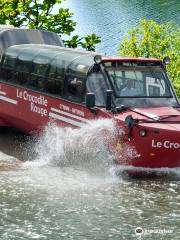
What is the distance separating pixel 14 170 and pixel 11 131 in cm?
500

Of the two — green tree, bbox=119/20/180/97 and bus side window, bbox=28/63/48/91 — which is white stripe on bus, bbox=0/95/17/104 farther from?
green tree, bbox=119/20/180/97

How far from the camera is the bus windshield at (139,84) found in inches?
604

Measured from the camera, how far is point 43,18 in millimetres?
28609

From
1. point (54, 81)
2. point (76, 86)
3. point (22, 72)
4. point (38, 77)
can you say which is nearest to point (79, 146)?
point (76, 86)

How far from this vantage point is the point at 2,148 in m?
17.9

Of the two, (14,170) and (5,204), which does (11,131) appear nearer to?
(14,170)

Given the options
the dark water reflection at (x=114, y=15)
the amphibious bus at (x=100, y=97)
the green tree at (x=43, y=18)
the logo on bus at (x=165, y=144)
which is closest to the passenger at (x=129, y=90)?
the amphibious bus at (x=100, y=97)

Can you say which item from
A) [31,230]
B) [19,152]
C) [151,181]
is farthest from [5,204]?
[19,152]

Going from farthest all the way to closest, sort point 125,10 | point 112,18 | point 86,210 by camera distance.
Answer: point 125,10 → point 112,18 → point 86,210

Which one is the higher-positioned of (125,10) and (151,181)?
(125,10)

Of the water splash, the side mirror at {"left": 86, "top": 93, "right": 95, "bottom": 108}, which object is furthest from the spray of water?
the side mirror at {"left": 86, "top": 93, "right": 95, "bottom": 108}

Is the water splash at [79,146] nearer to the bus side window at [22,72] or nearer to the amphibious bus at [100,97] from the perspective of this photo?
the amphibious bus at [100,97]

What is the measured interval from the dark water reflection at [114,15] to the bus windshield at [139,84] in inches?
1248

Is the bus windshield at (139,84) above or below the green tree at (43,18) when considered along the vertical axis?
below
